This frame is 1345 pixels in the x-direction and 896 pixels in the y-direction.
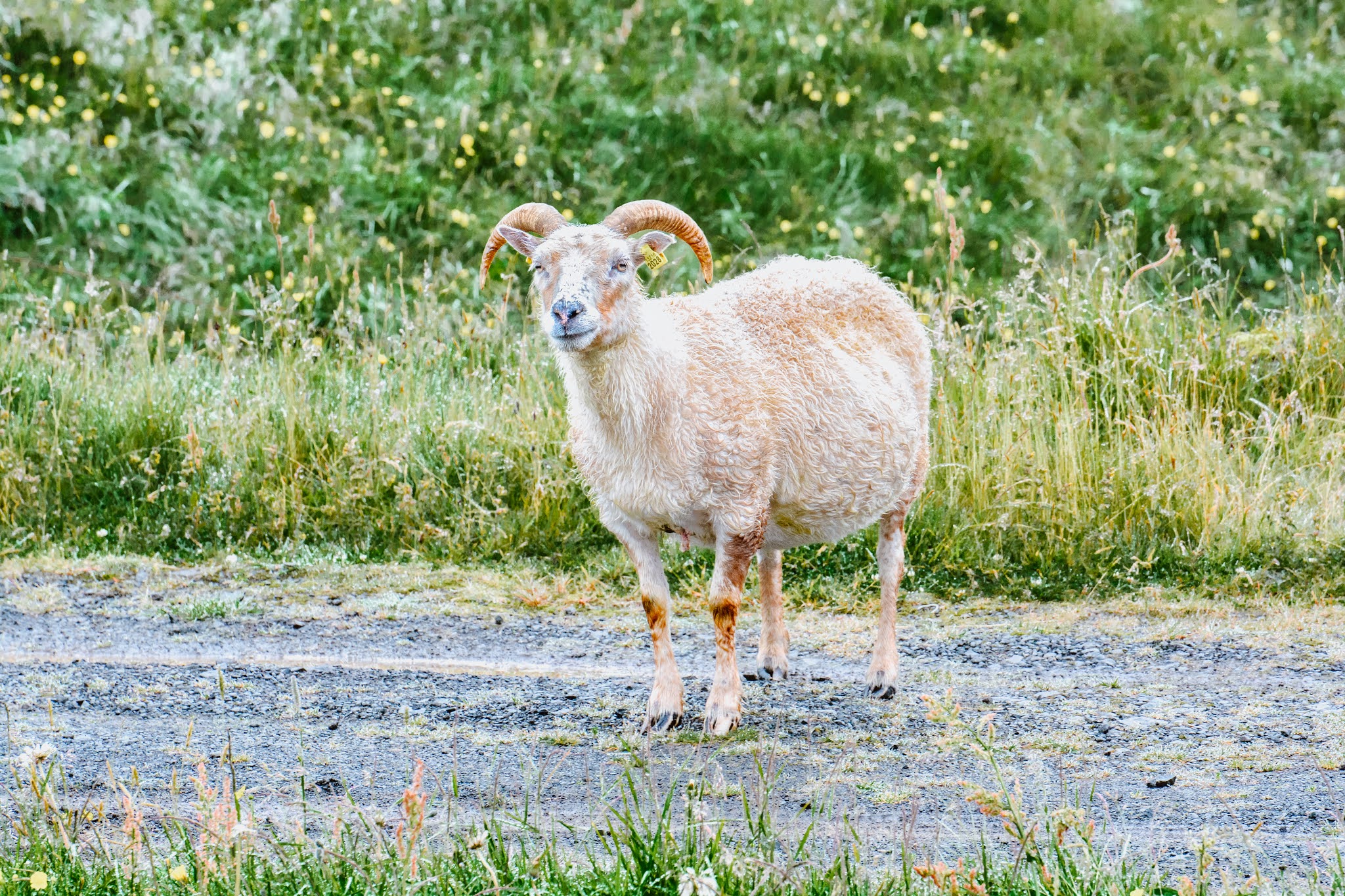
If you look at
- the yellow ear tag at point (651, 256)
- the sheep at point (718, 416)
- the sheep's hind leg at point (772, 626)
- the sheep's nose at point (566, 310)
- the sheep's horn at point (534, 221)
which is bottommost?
the sheep's hind leg at point (772, 626)

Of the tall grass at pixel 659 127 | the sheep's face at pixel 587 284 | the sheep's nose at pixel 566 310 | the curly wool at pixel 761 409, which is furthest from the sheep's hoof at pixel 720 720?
the tall grass at pixel 659 127

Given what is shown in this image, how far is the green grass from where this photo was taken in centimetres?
355

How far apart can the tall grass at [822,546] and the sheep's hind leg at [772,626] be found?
126 cm

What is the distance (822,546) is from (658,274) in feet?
15.0

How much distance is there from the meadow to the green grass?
149 inches

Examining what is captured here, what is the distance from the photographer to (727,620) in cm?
595

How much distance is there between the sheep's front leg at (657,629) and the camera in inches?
232

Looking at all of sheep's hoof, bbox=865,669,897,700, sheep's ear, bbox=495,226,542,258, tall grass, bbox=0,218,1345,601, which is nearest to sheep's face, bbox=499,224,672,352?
sheep's ear, bbox=495,226,542,258

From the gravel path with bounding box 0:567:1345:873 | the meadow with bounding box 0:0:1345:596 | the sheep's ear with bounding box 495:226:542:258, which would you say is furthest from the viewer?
the meadow with bounding box 0:0:1345:596

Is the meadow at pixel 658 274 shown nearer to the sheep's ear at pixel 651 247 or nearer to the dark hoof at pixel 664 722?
the dark hoof at pixel 664 722

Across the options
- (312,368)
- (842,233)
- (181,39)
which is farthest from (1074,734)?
(181,39)

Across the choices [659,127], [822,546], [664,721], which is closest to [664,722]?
[664,721]

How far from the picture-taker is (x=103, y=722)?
19.3 ft

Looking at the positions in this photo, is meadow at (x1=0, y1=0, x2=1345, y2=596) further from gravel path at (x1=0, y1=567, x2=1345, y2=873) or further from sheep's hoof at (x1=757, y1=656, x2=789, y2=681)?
sheep's hoof at (x1=757, y1=656, x2=789, y2=681)
